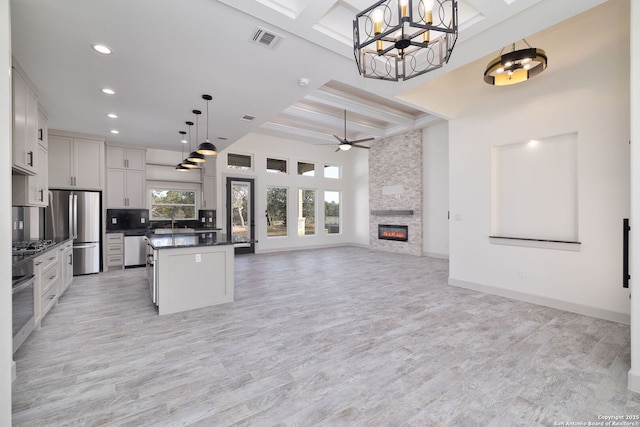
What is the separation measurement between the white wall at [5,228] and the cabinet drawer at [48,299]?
81.8 inches

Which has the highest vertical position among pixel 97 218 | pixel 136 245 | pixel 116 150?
pixel 116 150

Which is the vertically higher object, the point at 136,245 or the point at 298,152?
the point at 298,152

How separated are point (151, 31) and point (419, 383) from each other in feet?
12.9

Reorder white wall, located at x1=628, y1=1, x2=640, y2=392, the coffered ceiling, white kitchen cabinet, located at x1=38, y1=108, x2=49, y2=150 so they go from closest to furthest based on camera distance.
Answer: white wall, located at x1=628, y1=1, x2=640, y2=392, the coffered ceiling, white kitchen cabinet, located at x1=38, y1=108, x2=49, y2=150

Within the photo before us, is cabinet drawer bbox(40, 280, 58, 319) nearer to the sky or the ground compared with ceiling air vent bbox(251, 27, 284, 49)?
nearer to the ground

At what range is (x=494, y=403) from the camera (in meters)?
1.99

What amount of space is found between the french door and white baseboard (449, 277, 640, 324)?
5971 millimetres

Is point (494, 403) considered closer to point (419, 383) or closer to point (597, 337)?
point (419, 383)

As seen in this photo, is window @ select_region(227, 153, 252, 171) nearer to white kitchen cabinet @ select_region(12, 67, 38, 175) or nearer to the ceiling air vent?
white kitchen cabinet @ select_region(12, 67, 38, 175)

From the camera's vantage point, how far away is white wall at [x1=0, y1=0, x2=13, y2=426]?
166 centimetres

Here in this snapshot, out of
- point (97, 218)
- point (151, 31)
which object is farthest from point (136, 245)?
point (151, 31)

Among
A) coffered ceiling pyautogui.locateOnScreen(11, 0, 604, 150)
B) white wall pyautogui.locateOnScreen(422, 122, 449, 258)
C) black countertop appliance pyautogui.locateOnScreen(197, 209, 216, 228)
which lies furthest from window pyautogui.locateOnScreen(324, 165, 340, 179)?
coffered ceiling pyautogui.locateOnScreen(11, 0, 604, 150)

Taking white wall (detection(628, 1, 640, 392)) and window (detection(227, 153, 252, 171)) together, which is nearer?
white wall (detection(628, 1, 640, 392))

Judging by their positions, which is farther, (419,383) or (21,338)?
(21,338)
